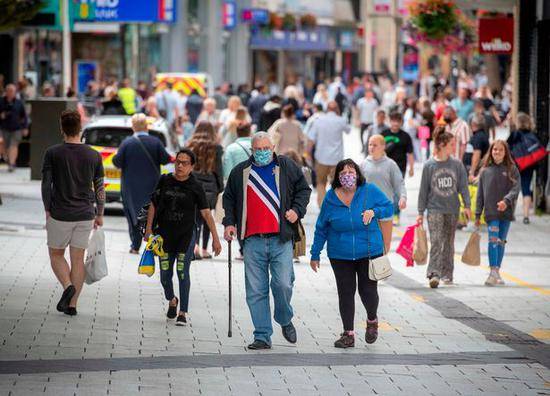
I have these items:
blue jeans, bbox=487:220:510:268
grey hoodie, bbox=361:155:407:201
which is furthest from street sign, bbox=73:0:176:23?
blue jeans, bbox=487:220:510:268

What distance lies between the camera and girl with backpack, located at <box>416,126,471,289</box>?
1518 centimetres

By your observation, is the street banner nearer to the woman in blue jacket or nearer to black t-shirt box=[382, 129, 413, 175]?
black t-shirt box=[382, 129, 413, 175]

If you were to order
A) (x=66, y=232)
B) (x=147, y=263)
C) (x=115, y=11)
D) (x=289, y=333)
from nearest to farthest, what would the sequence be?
1. (x=289, y=333)
2. (x=147, y=263)
3. (x=66, y=232)
4. (x=115, y=11)

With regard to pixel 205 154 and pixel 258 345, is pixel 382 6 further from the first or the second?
pixel 258 345

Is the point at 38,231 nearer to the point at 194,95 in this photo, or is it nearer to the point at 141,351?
the point at 141,351

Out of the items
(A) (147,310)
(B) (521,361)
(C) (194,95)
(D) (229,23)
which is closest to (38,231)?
(A) (147,310)

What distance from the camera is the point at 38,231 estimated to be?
19.7 meters

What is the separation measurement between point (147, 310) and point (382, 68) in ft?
221

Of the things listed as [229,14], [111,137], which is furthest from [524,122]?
[229,14]

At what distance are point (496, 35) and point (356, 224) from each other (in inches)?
559

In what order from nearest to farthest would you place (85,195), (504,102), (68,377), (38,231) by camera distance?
(68,377) < (85,195) < (38,231) < (504,102)

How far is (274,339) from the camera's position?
11828 millimetres

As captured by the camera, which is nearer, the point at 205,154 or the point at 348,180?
the point at 348,180

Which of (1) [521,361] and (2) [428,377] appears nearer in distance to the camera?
(2) [428,377]
